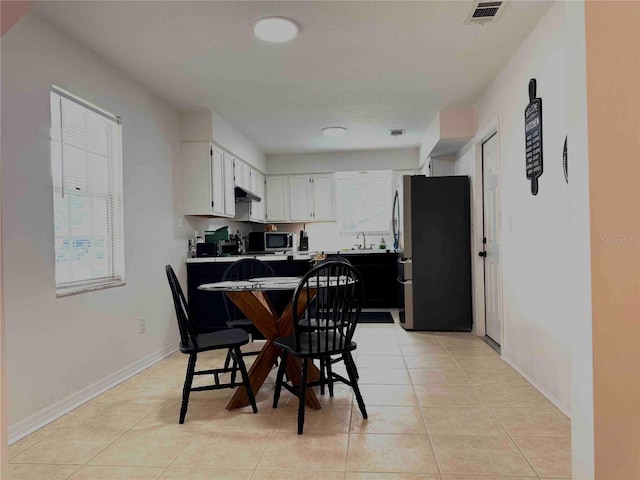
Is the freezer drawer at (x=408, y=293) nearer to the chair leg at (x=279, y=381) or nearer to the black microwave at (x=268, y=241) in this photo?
the black microwave at (x=268, y=241)

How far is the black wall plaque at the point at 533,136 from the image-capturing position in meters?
2.80

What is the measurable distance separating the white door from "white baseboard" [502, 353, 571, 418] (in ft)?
1.30

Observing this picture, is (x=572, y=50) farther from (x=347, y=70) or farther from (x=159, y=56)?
(x=159, y=56)

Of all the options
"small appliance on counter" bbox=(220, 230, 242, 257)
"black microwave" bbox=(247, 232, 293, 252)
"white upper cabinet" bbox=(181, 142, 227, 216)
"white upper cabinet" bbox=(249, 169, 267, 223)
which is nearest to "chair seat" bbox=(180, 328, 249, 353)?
"white upper cabinet" bbox=(181, 142, 227, 216)

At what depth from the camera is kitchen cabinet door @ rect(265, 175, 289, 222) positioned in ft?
22.7

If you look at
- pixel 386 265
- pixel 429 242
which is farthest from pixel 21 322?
pixel 386 265

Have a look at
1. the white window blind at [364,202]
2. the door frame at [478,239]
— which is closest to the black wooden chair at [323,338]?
the door frame at [478,239]

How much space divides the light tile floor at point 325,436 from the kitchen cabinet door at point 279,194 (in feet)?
13.2

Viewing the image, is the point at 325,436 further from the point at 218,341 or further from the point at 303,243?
the point at 303,243

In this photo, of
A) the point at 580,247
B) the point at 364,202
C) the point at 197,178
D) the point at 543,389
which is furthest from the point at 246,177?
the point at 580,247

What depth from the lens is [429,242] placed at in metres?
4.73

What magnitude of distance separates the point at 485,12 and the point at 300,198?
15.0 ft

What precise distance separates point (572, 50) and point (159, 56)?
2807 mm

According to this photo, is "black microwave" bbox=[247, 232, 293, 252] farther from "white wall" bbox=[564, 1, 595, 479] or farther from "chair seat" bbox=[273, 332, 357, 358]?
"white wall" bbox=[564, 1, 595, 479]
